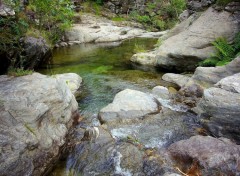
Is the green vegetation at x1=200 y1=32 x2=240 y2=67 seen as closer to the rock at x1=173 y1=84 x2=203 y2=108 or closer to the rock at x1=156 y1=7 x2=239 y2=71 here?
the rock at x1=156 y1=7 x2=239 y2=71

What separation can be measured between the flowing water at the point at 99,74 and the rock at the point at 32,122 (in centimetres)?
69

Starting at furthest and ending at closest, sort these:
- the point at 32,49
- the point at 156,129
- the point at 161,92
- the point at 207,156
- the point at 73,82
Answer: the point at 32,49 < the point at 73,82 < the point at 161,92 < the point at 156,129 < the point at 207,156

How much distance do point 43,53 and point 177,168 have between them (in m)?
9.55

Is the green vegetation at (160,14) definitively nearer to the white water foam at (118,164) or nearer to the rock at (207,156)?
the white water foam at (118,164)

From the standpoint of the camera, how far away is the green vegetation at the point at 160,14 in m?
34.0

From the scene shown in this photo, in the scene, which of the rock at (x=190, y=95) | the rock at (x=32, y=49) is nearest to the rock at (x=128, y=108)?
the rock at (x=190, y=95)

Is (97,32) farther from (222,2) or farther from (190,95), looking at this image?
(190,95)

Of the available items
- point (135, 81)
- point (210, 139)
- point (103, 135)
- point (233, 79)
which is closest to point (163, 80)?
point (135, 81)

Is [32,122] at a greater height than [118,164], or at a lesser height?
greater

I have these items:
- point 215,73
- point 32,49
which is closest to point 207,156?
point 215,73

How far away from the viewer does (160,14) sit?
119ft

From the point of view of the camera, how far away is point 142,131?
7230mm

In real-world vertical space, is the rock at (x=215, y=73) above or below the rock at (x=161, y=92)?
above

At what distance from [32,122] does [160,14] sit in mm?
33802
